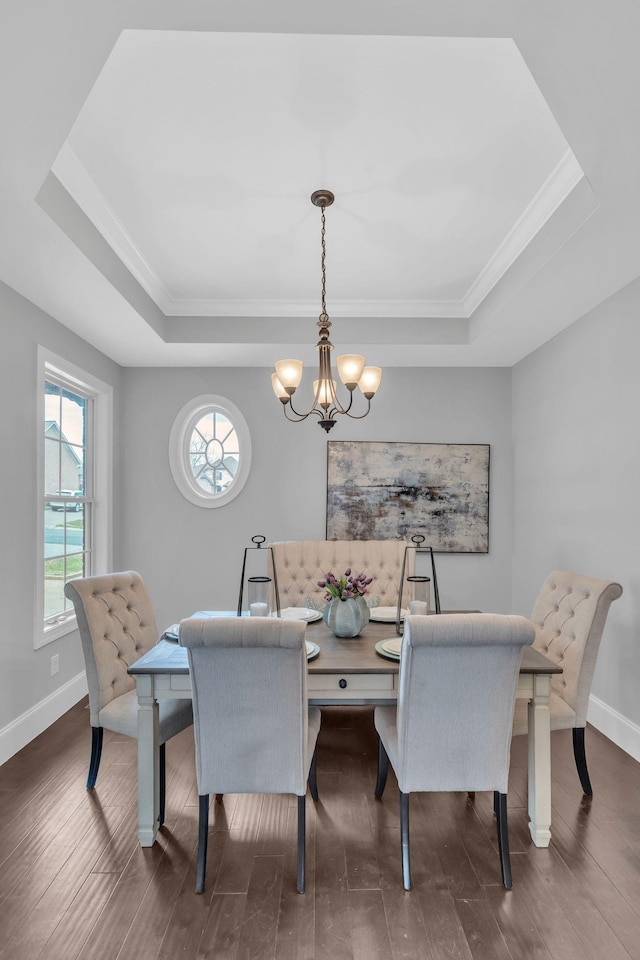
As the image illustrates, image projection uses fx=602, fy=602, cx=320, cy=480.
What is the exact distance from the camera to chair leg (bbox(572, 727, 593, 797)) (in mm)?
2605

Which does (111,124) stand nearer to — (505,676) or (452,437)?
(505,676)

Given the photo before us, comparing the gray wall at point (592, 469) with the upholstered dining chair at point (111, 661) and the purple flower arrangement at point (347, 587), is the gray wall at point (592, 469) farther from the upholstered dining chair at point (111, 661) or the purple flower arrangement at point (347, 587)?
the upholstered dining chair at point (111, 661)

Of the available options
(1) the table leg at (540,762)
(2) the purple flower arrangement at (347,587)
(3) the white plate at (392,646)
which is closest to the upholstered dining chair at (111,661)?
(2) the purple flower arrangement at (347,587)

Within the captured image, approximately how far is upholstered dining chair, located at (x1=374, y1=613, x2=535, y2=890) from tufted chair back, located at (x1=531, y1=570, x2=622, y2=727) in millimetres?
673

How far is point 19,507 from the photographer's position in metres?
3.22

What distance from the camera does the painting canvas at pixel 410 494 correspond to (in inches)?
191

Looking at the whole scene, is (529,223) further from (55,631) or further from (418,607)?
(55,631)

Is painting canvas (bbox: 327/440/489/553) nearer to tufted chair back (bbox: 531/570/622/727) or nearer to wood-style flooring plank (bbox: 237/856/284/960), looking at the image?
tufted chair back (bbox: 531/570/622/727)

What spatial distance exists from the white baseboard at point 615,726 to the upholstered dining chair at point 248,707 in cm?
196

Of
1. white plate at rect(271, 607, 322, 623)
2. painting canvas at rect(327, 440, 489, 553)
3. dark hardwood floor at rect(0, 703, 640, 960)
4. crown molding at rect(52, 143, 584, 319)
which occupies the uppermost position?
crown molding at rect(52, 143, 584, 319)

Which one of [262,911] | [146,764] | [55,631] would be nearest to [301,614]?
[146,764]

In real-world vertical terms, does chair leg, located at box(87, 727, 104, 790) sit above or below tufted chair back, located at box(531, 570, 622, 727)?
below

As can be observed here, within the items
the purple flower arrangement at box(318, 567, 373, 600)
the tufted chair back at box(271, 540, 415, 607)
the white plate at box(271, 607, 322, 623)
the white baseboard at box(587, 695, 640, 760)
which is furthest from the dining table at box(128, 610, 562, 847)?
the tufted chair back at box(271, 540, 415, 607)

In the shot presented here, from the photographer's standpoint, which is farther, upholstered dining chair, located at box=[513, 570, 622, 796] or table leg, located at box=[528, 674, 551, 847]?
upholstered dining chair, located at box=[513, 570, 622, 796]
